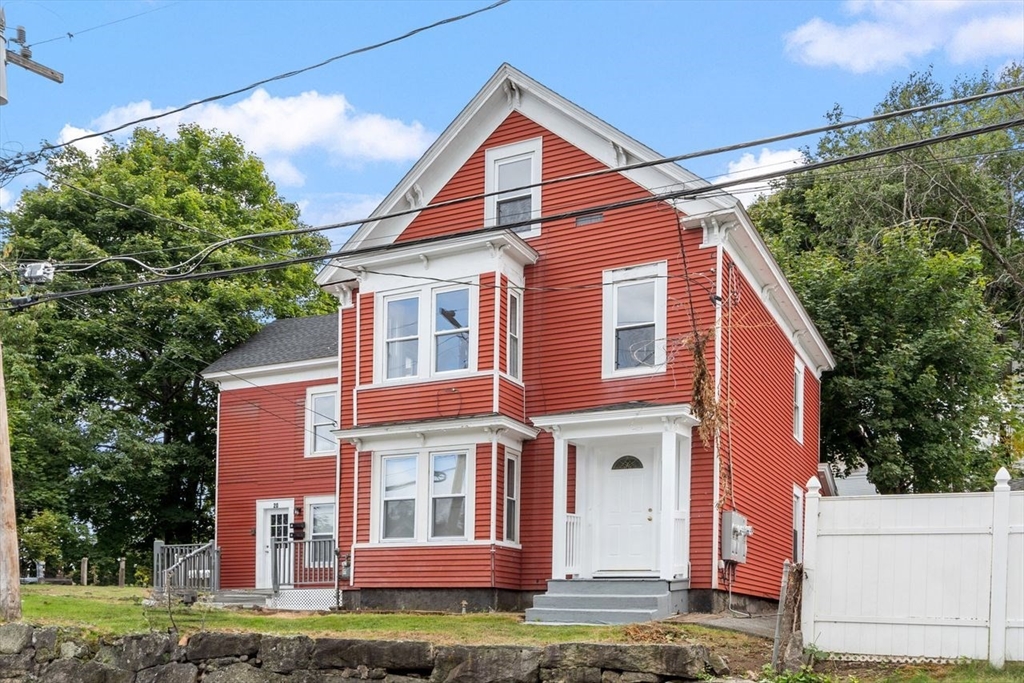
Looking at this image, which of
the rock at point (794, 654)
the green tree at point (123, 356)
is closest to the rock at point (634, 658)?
the rock at point (794, 654)

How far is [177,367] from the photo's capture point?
112 feet

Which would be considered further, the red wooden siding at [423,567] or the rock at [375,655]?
the red wooden siding at [423,567]

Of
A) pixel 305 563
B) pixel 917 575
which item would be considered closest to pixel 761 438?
pixel 305 563

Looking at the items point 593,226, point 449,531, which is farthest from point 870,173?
point 449,531

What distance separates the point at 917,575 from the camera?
11734 millimetres

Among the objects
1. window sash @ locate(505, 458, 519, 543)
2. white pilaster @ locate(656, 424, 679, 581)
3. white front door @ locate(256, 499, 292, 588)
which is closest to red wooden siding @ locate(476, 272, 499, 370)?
window sash @ locate(505, 458, 519, 543)

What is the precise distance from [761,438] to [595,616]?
5676mm

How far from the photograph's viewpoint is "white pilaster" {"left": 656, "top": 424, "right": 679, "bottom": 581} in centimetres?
1741

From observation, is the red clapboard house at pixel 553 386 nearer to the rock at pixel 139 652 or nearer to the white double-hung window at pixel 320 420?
the white double-hung window at pixel 320 420

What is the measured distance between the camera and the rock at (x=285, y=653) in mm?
13406

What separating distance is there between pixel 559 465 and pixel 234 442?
11.8 metres

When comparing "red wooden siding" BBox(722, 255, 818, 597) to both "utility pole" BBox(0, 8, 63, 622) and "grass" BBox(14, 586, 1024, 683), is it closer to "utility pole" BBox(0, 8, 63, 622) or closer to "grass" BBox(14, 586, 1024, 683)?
"grass" BBox(14, 586, 1024, 683)

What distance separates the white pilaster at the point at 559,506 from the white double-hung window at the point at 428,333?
2061 millimetres

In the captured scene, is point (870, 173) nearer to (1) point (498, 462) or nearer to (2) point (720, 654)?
(1) point (498, 462)
